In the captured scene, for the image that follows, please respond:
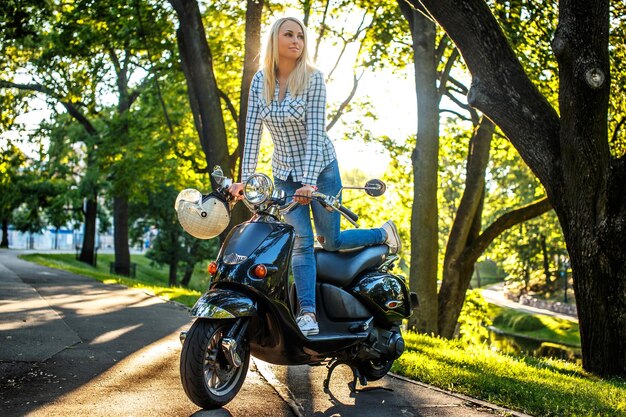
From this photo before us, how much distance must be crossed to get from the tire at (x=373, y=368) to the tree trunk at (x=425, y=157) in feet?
23.6

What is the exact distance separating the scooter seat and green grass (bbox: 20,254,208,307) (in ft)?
20.2

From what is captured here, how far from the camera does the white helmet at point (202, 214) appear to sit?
14.9ft

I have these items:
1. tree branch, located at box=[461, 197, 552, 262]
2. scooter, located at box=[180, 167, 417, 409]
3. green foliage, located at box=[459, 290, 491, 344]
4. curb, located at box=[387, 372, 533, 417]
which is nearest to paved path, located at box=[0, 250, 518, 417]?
curb, located at box=[387, 372, 533, 417]

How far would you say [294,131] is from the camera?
5180mm

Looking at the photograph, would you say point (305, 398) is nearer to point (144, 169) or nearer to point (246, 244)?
point (246, 244)

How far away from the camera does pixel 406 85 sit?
20875 millimetres

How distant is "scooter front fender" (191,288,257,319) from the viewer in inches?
165

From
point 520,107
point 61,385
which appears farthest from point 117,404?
point 520,107

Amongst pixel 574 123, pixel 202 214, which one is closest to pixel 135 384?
pixel 202 214

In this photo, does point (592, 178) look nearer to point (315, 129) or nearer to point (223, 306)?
point (315, 129)

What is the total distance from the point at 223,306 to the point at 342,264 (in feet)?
4.32

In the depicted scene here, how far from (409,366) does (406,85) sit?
15.1m

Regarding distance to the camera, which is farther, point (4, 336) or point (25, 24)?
point (25, 24)

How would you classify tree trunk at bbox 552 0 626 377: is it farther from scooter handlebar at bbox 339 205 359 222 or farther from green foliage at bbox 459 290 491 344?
green foliage at bbox 459 290 491 344
